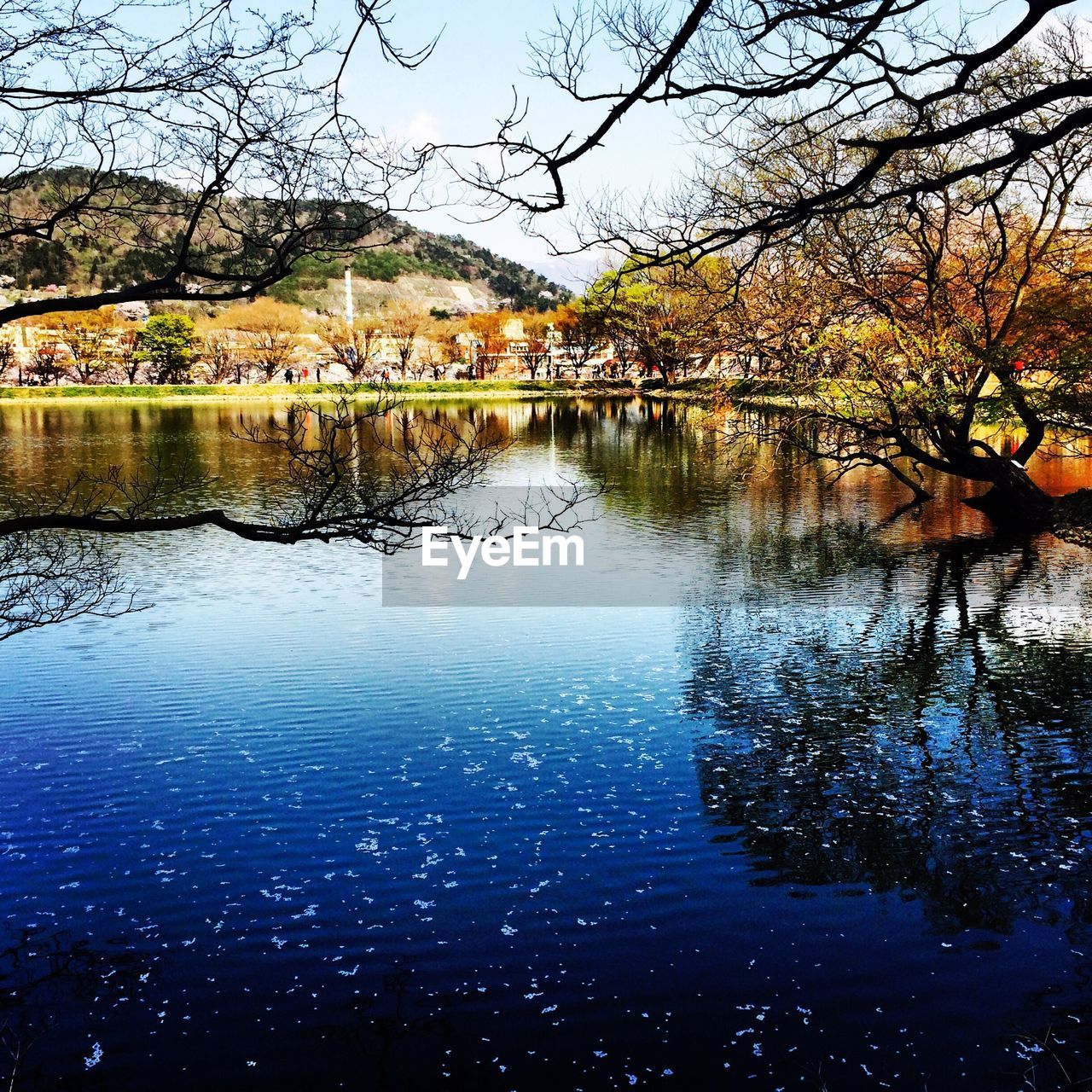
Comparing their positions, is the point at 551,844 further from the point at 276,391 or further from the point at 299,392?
the point at 276,391

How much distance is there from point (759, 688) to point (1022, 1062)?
19.0ft

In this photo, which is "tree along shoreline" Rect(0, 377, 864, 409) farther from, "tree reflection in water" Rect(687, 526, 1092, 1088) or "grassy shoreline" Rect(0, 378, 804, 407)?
"tree reflection in water" Rect(687, 526, 1092, 1088)

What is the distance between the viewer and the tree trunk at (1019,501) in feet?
63.2

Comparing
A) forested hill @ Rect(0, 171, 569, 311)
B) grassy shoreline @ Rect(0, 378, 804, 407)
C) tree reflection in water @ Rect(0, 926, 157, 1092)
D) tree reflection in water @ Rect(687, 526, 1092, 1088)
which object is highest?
forested hill @ Rect(0, 171, 569, 311)

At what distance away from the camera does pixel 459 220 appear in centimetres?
511

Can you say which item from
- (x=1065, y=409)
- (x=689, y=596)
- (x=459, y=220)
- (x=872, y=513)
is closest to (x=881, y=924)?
(x=459, y=220)

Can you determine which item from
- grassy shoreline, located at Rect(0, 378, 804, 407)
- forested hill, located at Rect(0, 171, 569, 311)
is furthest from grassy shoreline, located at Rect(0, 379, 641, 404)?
forested hill, located at Rect(0, 171, 569, 311)

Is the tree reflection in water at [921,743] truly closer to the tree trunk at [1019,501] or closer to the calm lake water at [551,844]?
the calm lake water at [551,844]

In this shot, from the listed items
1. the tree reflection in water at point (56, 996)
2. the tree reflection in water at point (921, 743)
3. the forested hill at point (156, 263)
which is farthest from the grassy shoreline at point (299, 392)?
the tree reflection in water at point (56, 996)

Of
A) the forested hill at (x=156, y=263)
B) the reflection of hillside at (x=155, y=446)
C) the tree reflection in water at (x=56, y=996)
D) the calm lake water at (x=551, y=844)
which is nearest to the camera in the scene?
the tree reflection in water at (x=56, y=996)

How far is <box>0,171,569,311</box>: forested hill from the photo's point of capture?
5.99 meters

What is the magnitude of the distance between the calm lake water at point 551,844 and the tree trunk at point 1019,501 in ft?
17.7

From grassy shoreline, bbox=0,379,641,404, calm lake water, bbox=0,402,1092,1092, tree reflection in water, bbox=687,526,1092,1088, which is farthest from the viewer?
grassy shoreline, bbox=0,379,641,404

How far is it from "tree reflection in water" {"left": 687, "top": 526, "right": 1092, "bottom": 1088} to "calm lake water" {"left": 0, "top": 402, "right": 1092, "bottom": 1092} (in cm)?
4
